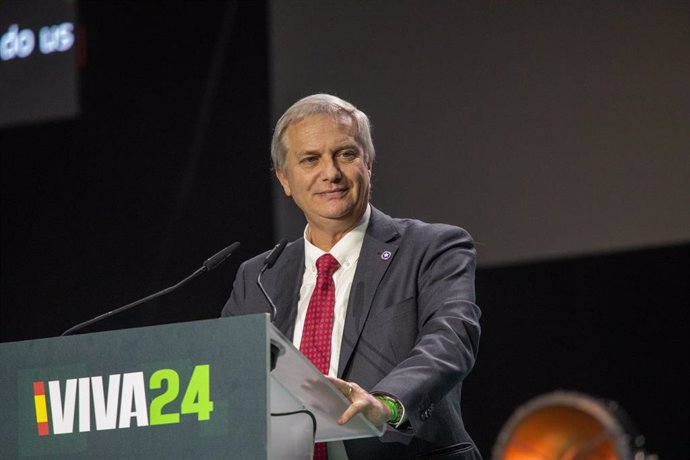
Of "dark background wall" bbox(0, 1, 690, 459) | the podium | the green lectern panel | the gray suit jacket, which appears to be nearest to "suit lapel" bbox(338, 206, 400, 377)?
the gray suit jacket

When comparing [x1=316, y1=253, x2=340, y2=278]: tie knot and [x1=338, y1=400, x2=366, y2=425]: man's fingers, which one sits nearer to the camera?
[x1=338, y1=400, x2=366, y2=425]: man's fingers

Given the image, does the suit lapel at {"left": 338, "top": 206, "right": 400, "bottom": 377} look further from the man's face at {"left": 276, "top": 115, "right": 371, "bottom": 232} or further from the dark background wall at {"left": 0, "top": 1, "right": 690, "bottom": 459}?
the dark background wall at {"left": 0, "top": 1, "right": 690, "bottom": 459}

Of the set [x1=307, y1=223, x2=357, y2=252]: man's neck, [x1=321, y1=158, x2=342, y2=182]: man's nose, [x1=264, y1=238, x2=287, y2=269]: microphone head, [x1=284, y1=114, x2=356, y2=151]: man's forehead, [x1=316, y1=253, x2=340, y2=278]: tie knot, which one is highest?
[x1=284, y1=114, x2=356, y2=151]: man's forehead

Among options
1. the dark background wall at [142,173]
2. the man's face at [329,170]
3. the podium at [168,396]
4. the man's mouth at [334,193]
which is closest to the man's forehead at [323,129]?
the man's face at [329,170]

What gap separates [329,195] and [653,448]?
171 cm

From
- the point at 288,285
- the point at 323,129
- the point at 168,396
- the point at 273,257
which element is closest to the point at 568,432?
the point at 288,285

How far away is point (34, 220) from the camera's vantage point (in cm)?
473

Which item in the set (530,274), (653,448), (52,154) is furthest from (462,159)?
(52,154)

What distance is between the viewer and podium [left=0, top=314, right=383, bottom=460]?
155 centimetres

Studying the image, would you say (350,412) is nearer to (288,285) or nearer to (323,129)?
(288,285)

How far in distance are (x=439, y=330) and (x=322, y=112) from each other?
0.70m

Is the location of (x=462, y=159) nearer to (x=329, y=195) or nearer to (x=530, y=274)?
(x=530, y=274)

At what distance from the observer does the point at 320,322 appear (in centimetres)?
233

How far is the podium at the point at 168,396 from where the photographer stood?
5.08 ft
